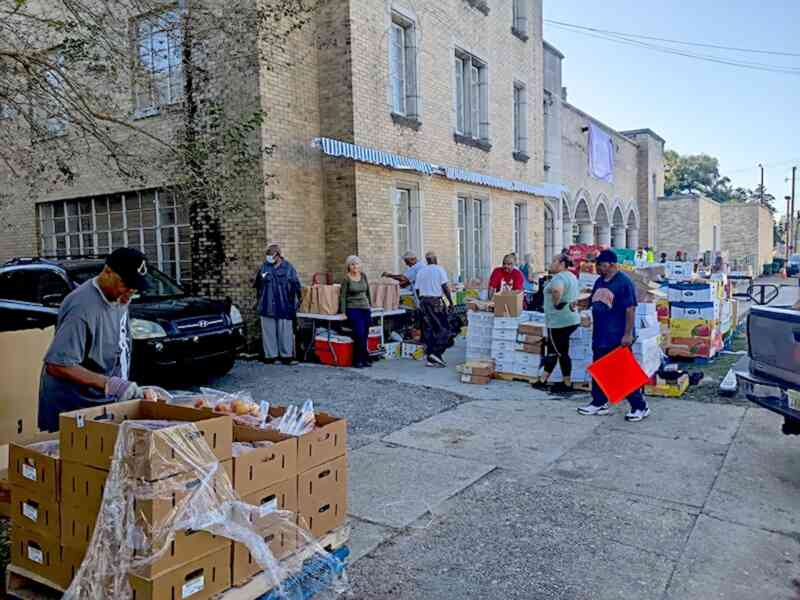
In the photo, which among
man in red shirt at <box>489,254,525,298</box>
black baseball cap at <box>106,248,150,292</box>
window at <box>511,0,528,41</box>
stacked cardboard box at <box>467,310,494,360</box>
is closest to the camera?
black baseball cap at <box>106,248,150,292</box>

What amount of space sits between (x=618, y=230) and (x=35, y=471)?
32160mm

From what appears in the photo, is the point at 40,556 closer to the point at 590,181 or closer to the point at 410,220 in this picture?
the point at 410,220

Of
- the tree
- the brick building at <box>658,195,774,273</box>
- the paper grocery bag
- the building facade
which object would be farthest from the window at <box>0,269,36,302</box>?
the brick building at <box>658,195,774,273</box>

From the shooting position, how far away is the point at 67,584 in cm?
280

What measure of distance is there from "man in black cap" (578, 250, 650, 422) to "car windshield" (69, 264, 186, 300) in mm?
5649

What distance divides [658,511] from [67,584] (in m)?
3.89

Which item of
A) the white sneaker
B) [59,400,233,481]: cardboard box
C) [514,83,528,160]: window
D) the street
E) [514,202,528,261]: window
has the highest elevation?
[514,83,528,160]: window

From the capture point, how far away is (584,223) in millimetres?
27641

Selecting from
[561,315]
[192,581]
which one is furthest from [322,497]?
[561,315]

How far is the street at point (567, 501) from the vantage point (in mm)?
3828

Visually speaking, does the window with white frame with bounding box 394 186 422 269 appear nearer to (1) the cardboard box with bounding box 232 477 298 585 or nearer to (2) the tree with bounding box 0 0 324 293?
(2) the tree with bounding box 0 0 324 293

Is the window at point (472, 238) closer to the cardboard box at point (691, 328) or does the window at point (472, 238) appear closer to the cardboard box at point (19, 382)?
the cardboard box at point (691, 328)

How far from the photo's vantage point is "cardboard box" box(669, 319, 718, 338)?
1082 cm

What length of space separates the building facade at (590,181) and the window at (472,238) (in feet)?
20.7
